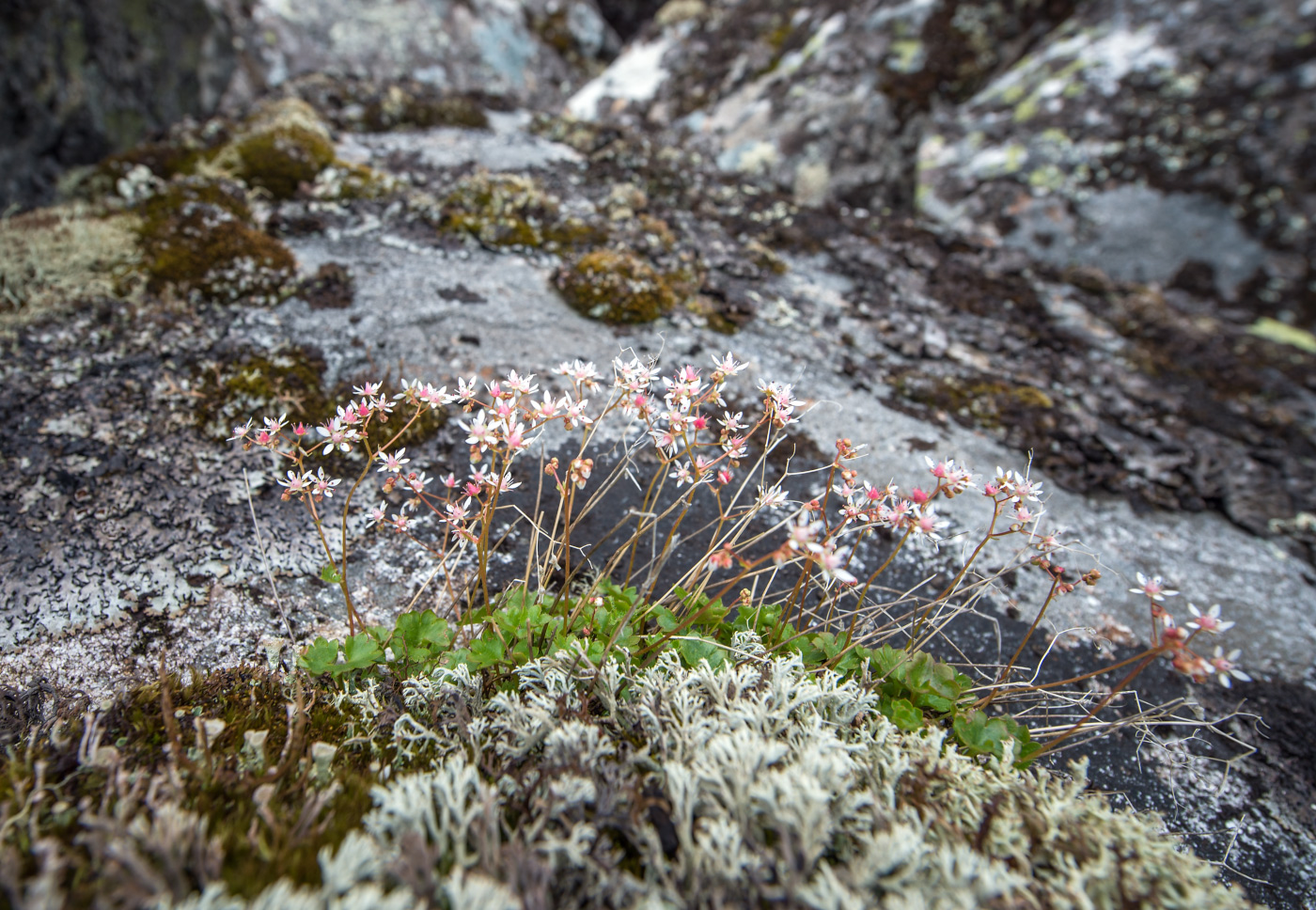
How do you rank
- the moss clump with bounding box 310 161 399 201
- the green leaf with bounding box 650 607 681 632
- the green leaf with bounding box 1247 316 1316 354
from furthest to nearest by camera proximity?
the green leaf with bounding box 1247 316 1316 354 → the moss clump with bounding box 310 161 399 201 → the green leaf with bounding box 650 607 681 632

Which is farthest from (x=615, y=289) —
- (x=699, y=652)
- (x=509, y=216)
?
(x=699, y=652)

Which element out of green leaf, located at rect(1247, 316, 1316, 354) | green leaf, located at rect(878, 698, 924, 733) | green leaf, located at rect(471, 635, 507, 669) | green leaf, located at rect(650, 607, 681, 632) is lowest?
green leaf, located at rect(1247, 316, 1316, 354)

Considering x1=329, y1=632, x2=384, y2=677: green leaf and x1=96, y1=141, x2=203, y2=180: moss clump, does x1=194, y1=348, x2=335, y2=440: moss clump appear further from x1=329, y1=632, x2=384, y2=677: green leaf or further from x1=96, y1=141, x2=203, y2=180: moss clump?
x1=96, y1=141, x2=203, y2=180: moss clump

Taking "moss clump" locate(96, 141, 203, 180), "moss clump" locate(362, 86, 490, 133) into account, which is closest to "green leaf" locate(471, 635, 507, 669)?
"moss clump" locate(96, 141, 203, 180)

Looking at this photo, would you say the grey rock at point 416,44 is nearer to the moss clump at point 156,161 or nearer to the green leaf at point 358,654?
the moss clump at point 156,161

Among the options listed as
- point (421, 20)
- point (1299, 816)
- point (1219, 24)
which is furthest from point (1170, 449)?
point (421, 20)

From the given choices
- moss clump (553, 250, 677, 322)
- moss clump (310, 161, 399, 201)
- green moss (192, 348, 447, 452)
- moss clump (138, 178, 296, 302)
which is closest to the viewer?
green moss (192, 348, 447, 452)

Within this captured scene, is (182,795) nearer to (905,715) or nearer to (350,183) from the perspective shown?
(905,715)

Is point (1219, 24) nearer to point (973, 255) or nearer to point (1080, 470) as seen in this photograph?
point (973, 255)
